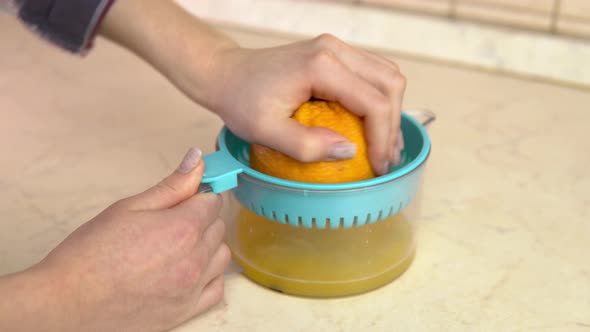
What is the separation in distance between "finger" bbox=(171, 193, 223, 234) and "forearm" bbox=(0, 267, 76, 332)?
0.12m

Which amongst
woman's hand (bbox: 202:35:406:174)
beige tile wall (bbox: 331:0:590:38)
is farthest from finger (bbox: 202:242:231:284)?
beige tile wall (bbox: 331:0:590:38)

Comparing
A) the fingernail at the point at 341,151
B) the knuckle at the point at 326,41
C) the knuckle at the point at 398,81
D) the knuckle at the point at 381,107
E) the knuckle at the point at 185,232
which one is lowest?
the knuckle at the point at 185,232

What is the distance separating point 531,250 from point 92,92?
68cm

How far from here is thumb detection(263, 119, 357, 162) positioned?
68 cm

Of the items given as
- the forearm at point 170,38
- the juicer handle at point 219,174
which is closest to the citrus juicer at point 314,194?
the juicer handle at point 219,174

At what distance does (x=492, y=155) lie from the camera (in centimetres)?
99

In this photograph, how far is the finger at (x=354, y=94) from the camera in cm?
71

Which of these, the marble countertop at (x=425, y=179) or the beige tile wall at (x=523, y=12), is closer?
the marble countertop at (x=425, y=179)

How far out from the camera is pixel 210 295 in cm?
70

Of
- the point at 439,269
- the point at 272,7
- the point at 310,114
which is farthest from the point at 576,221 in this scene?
the point at 272,7

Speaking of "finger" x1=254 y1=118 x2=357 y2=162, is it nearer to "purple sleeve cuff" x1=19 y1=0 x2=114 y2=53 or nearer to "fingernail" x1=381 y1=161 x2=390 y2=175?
"fingernail" x1=381 y1=161 x2=390 y2=175

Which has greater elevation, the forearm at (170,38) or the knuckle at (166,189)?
the forearm at (170,38)

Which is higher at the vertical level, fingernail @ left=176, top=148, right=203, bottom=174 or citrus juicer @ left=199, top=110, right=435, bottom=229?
fingernail @ left=176, top=148, right=203, bottom=174

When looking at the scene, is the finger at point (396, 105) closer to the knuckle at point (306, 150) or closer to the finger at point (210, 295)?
the knuckle at point (306, 150)
